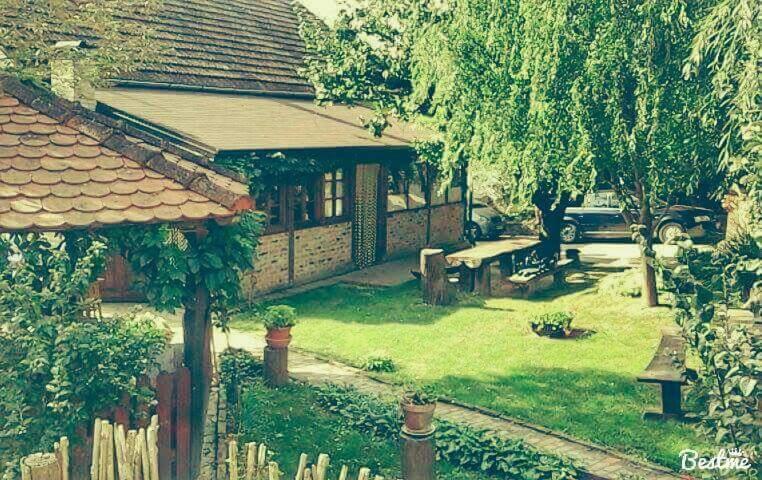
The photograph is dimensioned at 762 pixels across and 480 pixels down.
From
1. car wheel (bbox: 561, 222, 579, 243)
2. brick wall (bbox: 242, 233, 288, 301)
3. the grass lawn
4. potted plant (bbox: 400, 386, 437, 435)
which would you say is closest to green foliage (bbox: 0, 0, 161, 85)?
the grass lawn

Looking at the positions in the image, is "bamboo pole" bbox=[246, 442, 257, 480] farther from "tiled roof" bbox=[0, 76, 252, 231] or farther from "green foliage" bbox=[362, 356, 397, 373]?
"green foliage" bbox=[362, 356, 397, 373]

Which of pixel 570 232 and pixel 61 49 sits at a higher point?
pixel 61 49

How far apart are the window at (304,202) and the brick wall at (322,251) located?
27 centimetres

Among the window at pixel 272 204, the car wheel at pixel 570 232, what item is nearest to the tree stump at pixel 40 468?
the window at pixel 272 204

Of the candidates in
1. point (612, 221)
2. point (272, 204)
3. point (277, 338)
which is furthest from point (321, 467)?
point (612, 221)

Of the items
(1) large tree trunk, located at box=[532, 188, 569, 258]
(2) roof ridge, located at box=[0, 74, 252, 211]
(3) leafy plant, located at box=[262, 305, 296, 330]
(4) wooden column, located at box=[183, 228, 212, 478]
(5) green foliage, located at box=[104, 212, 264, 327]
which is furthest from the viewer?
(1) large tree trunk, located at box=[532, 188, 569, 258]

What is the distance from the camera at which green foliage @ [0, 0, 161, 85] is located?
9555mm

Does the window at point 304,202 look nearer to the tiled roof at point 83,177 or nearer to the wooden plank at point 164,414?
the tiled roof at point 83,177

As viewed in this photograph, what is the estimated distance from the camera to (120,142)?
25.0ft

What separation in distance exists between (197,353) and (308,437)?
202 centimetres

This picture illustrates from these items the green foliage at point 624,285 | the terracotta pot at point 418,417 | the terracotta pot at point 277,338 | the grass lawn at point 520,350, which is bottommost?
the grass lawn at point 520,350

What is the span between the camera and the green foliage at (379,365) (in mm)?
11664

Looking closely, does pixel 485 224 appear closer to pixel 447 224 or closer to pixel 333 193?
pixel 447 224

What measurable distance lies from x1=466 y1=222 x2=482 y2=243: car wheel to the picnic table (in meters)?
4.89
